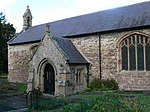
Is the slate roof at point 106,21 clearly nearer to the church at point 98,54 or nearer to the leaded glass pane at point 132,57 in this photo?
the church at point 98,54

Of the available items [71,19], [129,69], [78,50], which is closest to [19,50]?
[71,19]

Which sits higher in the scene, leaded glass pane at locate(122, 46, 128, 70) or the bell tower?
the bell tower

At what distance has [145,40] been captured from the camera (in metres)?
19.8

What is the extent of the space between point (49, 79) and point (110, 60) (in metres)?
6.18

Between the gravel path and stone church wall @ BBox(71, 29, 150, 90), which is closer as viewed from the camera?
the gravel path

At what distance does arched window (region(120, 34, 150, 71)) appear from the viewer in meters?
19.7

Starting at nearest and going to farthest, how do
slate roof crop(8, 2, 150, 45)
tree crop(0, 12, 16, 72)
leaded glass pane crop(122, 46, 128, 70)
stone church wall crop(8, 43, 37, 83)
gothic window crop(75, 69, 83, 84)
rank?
leaded glass pane crop(122, 46, 128, 70) < slate roof crop(8, 2, 150, 45) < gothic window crop(75, 69, 83, 84) < stone church wall crop(8, 43, 37, 83) < tree crop(0, 12, 16, 72)

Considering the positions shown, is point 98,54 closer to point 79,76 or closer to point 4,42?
point 79,76

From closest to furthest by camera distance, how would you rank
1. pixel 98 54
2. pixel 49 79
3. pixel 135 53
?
pixel 135 53, pixel 98 54, pixel 49 79

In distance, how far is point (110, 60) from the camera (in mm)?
21406

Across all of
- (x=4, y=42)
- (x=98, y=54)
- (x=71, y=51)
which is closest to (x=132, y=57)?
(x=98, y=54)

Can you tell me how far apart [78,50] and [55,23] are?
960cm

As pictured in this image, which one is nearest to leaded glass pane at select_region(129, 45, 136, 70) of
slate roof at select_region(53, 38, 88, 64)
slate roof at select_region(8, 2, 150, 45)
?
slate roof at select_region(8, 2, 150, 45)

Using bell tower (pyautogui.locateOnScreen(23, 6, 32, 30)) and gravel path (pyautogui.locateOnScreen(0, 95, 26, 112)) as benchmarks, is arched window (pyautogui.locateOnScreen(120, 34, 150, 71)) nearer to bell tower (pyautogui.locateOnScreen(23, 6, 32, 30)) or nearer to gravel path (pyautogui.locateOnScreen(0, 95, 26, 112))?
gravel path (pyautogui.locateOnScreen(0, 95, 26, 112))
